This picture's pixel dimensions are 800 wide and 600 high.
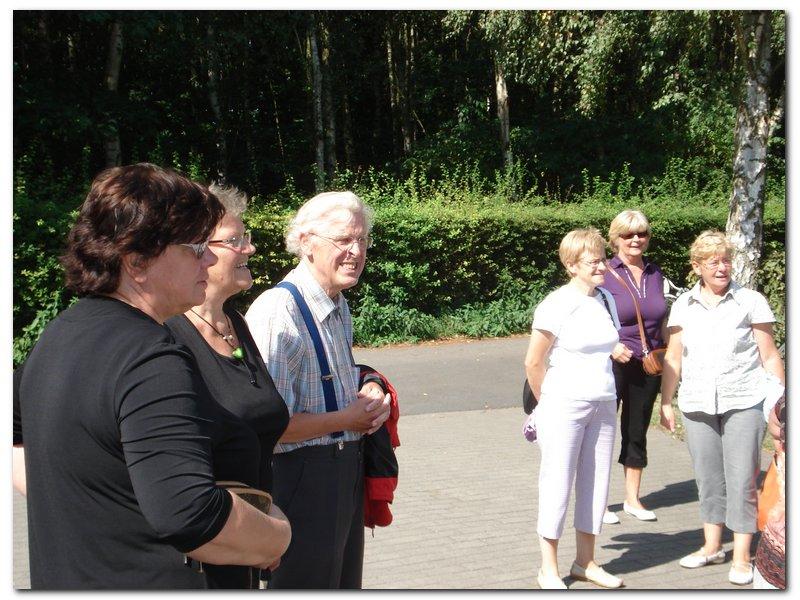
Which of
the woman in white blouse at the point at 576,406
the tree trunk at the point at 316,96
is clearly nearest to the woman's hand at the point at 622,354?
the woman in white blouse at the point at 576,406

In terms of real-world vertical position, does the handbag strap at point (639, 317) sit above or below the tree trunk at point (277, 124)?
A: below

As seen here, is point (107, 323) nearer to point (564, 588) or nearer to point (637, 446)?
point (564, 588)

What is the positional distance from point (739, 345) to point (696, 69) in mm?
18847

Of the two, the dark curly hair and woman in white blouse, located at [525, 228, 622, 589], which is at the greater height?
the dark curly hair

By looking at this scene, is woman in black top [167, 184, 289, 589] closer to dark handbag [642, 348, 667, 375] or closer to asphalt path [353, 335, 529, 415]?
dark handbag [642, 348, 667, 375]

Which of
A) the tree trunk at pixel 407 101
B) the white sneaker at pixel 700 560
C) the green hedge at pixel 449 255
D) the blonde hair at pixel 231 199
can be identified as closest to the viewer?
the blonde hair at pixel 231 199

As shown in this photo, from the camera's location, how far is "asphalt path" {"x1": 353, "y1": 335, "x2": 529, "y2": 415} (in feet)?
32.3

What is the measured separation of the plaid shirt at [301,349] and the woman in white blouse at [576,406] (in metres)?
1.79

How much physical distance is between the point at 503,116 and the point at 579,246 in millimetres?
21816

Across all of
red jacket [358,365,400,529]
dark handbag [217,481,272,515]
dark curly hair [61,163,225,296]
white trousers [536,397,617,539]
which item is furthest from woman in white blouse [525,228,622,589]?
dark curly hair [61,163,225,296]

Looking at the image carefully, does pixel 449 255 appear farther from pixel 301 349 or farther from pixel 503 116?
pixel 301 349

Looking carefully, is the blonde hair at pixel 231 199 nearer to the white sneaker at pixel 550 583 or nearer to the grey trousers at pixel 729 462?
the white sneaker at pixel 550 583

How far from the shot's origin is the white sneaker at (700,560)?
5016 millimetres

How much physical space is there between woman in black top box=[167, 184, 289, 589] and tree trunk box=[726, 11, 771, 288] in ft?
25.5
